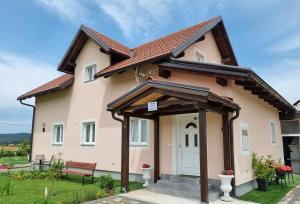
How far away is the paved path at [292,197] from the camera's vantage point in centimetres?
885

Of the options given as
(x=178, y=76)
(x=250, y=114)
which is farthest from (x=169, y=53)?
(x=250, y=114)

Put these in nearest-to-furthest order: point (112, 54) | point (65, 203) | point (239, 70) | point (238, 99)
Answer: point (65, 203) → point (239, 70) → point (238, 99) → point (112, 54)

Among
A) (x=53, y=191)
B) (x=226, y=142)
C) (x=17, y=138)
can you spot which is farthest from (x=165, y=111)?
(x=17, y=138)

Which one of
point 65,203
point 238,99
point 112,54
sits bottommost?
point 65,203

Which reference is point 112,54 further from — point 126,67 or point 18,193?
point 18,193

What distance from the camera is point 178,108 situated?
31.3 ft

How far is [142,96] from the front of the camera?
899 centimetres

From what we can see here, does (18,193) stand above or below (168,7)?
below

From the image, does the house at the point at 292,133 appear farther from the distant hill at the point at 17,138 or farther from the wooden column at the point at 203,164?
the distant hill at the point at 17,138

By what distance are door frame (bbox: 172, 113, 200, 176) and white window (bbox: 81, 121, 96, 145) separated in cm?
483

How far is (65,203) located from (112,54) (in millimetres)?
7904

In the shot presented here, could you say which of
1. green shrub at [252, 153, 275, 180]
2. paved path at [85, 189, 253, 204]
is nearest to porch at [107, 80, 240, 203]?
paved path at [85, 189, 253, 204]

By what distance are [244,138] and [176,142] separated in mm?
2628

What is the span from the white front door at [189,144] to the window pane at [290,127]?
1005 cm
